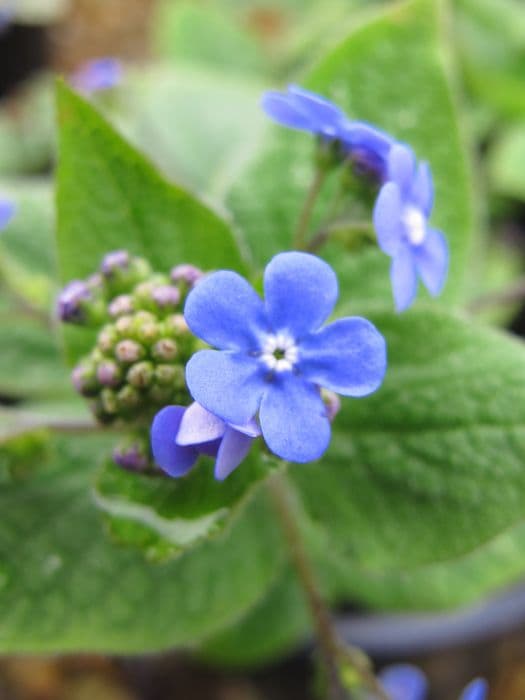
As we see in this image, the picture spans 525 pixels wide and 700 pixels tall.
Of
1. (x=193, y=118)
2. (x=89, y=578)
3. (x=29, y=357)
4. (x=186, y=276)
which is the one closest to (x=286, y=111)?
(x=186, y=276)

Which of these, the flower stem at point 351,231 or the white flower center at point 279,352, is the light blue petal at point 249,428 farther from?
the flower stem at point 351,231

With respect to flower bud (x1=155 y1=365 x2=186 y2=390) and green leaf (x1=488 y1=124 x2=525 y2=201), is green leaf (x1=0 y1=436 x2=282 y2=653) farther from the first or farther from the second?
green leaf (x1=488 y1=124 x2=525 y2=201)

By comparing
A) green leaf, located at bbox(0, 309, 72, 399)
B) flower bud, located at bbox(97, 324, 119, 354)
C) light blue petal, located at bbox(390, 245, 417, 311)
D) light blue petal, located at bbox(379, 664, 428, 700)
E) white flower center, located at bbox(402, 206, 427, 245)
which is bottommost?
light blue petal, located at bbox(379, 664, 428, 700)

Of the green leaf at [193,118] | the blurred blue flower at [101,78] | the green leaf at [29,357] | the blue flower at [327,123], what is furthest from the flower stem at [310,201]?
the green leaf at [193,118]

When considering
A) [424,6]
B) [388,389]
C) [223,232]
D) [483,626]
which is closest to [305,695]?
[483,626]

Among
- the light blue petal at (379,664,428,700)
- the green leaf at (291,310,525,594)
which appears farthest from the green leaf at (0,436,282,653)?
the light blue petal at (379,664,428,700)

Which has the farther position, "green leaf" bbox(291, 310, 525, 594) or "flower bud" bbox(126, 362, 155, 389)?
"green leaf" bbox(291, 310, 525, 594)
